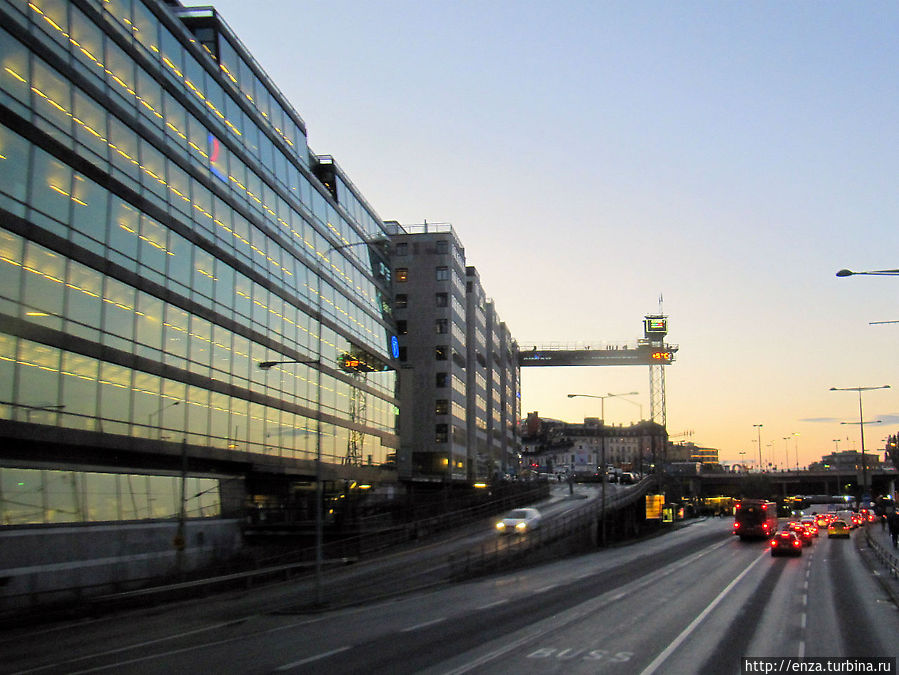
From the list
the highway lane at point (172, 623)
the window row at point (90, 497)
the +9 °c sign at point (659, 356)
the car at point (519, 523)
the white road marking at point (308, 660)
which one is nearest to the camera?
the white road marking at point (308, 660)

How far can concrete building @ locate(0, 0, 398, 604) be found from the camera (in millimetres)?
30672

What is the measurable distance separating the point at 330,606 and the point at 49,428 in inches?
495

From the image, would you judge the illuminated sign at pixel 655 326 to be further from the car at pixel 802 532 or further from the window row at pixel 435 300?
A: the car at pixel 802 532

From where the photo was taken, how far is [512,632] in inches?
860

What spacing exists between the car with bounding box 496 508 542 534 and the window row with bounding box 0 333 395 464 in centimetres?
1476

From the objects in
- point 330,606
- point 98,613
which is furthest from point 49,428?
point 330,606

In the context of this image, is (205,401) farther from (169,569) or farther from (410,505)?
(410,505)

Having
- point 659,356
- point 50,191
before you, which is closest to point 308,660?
point 50,191

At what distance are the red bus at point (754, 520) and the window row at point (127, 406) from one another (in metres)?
36.1

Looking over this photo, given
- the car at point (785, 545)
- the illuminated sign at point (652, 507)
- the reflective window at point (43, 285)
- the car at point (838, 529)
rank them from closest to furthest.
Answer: the reflective window at point (43, 285)
the car at point (785, 545)
the car at point (838, 529)
the illuminated sign at point (652, 507)

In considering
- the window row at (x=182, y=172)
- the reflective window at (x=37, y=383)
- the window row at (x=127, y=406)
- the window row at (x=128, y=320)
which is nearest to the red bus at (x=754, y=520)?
the window row at (x=127, y=406)

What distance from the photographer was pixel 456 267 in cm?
10375

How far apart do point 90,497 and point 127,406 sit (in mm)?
4426

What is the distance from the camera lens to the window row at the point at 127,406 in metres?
30.2
